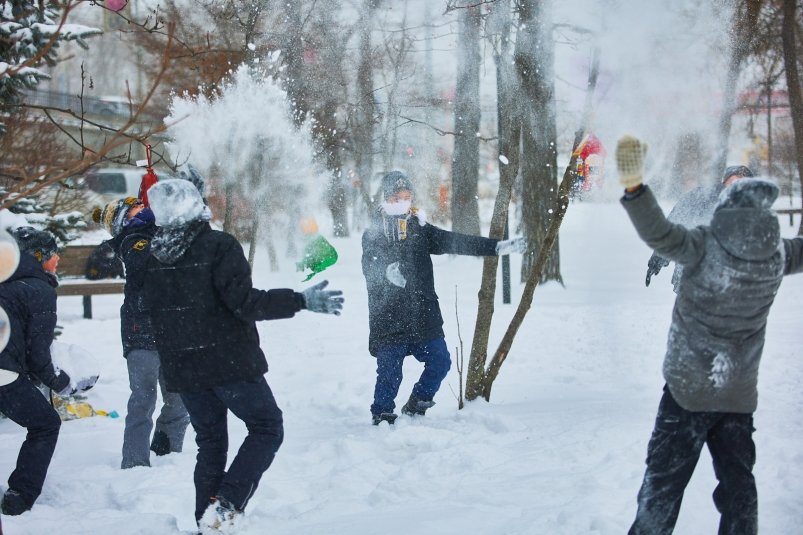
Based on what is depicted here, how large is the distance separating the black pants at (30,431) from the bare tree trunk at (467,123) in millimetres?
4074

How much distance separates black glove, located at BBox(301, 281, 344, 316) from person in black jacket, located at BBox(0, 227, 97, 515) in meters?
1.65

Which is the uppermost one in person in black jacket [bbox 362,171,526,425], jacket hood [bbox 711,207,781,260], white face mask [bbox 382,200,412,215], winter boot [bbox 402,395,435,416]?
white face mask [bbox 382,200,412,215]

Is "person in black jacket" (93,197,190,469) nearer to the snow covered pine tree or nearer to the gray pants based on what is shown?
the gray pants

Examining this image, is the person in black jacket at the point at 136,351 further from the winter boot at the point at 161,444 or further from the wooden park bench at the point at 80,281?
the wooden park bench at the point at 80,281

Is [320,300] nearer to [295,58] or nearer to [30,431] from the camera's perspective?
[30,431]

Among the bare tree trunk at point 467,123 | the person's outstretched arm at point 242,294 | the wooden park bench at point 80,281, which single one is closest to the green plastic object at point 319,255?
the bare tree trunk at point 467,123

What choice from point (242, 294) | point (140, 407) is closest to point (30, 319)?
point (140, 407)

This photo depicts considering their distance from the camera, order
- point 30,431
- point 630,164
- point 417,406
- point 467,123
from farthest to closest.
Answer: point 467,123, point 417,406, point 30,431, point 630,164

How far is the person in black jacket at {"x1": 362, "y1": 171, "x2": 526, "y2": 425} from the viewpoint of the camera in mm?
5500

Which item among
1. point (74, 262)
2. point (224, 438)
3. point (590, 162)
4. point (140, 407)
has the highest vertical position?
point (590, 162)

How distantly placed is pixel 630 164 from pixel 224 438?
2.14m

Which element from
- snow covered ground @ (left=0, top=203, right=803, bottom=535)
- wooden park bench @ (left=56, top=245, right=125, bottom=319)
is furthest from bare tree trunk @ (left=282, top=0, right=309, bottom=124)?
snow covered ground @ (left=0, top=203, right=803, bottom=535)

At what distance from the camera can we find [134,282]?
183 inches

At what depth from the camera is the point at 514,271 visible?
1411 cm
